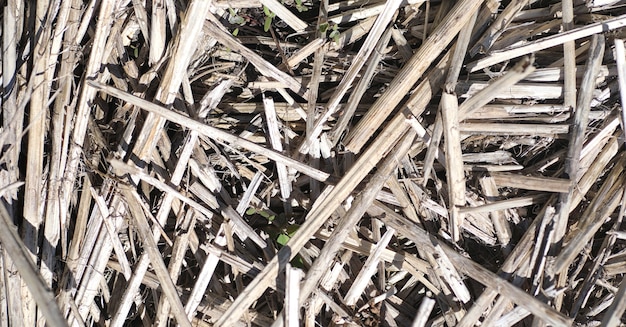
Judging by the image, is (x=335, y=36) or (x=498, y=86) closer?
(x=498, y=86)

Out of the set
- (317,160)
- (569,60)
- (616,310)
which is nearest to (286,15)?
(317,160)

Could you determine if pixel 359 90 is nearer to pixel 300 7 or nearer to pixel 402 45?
pixel 402 45

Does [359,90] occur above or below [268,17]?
below

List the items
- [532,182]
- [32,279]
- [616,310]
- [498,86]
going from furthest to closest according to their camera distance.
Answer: [532,182] < [616,310] < [498,86] < [32,279]

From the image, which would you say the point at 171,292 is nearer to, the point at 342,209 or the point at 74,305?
the point at 74,305

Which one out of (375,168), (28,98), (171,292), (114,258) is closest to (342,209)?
(375,168)

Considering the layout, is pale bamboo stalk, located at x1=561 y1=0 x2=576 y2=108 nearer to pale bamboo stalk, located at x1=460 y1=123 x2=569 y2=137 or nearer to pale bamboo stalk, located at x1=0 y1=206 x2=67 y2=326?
pale bamboo stalk, located at x1=460 y1=123 x2=569 y2=137
